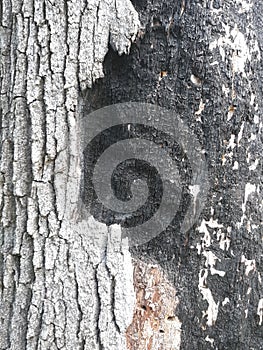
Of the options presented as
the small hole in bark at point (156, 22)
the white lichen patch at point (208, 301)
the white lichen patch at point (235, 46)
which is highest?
the small hole in bark at point (156, 22)

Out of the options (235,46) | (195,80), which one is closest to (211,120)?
(195,80)

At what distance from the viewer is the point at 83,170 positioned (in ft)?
4.69

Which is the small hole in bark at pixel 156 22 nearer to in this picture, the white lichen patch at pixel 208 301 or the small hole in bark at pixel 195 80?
the small hole in bark at pixel 195 80

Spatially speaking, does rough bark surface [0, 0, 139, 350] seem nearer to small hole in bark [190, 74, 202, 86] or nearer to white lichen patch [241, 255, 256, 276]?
small hole in bark [190, 74, 202, 86]

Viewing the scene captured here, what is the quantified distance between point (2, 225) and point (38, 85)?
40cm

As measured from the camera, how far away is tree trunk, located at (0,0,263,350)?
1358 millimetres

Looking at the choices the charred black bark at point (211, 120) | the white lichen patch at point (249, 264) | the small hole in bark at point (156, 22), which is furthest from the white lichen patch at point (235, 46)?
the white lichen patch at point (249, 264)

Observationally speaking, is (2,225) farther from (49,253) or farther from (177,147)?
(177,147)

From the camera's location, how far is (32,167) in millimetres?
1368

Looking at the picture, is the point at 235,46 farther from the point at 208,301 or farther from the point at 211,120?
the point at 208,301

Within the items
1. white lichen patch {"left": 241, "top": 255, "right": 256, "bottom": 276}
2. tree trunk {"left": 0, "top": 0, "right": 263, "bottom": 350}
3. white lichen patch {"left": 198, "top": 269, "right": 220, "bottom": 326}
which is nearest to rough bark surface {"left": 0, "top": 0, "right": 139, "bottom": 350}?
tree trunk {"left": 0, "top": 0, "right": 263, "bottom": 350}

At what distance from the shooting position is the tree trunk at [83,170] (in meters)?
1.36

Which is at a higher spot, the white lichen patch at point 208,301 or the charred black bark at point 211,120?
the charred black bark at point 211,120

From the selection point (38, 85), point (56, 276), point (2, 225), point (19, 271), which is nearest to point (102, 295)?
point (56, 276)
